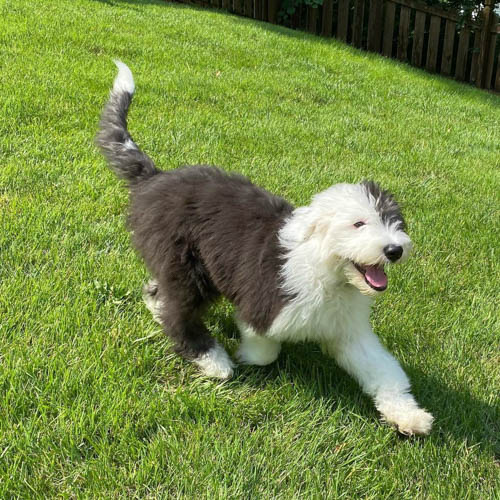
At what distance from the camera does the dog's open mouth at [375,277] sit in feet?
7.41

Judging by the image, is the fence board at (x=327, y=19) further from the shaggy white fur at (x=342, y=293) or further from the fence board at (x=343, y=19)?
the shaggy white fur at (x=342, y=293)

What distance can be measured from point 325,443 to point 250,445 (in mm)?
343

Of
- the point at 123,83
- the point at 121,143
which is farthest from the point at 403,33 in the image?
the point at 121,143

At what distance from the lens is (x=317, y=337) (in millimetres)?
2623

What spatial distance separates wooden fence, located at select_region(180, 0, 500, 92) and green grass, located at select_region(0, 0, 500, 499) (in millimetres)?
4434

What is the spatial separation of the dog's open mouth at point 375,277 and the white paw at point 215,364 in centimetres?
89

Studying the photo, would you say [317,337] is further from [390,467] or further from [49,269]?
[49,269]

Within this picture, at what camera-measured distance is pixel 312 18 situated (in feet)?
38.9

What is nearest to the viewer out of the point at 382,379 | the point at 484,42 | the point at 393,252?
the point at 393,252

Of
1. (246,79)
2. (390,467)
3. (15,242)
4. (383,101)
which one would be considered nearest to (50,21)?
(246,79)

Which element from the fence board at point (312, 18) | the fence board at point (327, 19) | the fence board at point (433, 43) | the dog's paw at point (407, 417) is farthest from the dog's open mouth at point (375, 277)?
the fence board at point (312, 18)

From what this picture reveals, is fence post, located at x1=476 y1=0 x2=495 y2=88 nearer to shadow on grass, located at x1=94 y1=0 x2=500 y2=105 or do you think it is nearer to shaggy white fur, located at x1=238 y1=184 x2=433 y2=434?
shadow on grass, located at x1=94 y1=0 x2=500 y2=105

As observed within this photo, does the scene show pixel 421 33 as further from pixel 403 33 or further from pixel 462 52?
pixel 462 52

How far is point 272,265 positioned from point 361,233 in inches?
19.9
